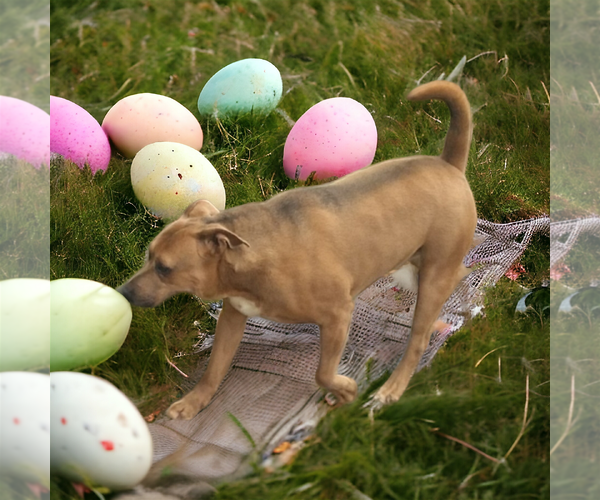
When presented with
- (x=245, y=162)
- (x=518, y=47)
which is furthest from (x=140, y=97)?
(x=518, y=47)

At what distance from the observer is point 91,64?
519 cm

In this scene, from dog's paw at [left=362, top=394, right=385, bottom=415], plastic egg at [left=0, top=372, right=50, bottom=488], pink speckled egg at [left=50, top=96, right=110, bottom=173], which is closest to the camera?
plastic egg at [left=0, top=372, right=50, bottom=488]

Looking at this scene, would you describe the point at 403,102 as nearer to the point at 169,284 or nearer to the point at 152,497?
the point at 169,284

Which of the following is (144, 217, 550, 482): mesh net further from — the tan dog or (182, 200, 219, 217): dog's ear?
(182, 200, 219, 217): dog's ear

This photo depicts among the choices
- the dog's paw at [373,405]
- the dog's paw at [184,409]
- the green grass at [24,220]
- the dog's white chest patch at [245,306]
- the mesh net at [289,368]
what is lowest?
the dog's paw at [184,409]

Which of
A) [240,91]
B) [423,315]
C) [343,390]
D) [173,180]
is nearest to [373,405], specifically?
[343,390]

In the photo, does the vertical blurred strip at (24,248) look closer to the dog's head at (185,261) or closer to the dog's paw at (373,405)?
the dog's head at (185,261)

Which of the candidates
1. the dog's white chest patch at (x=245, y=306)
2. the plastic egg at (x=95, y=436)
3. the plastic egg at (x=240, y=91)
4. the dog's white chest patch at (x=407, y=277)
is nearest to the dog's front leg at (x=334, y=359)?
the dog's white chest patch at (x=245, y=306)

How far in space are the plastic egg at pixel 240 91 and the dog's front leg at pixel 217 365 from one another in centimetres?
173

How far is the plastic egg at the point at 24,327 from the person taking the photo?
2203mm

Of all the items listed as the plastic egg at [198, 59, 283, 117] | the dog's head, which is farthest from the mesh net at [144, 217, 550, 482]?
the plastic egg at [198, 59, 283, 117]

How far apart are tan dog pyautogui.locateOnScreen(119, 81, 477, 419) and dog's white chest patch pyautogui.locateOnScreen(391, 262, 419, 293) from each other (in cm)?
11

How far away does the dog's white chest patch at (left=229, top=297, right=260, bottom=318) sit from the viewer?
7.57 ft

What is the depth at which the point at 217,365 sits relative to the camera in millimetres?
2562
